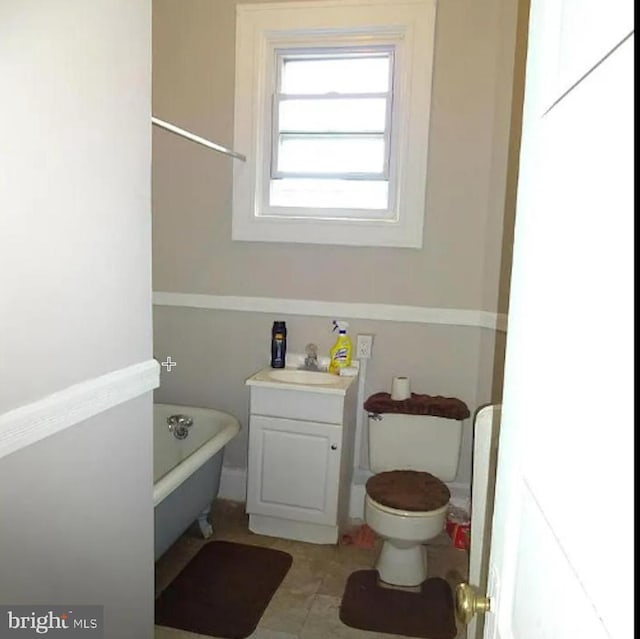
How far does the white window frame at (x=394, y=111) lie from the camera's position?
2760 mm

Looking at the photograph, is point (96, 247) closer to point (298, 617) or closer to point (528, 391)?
point (528, 391)

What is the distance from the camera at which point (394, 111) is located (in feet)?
9.38

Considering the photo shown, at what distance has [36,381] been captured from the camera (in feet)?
4.24

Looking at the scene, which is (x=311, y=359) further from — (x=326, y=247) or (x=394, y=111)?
(x=394, y=111)

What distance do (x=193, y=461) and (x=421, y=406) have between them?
3.37 ft

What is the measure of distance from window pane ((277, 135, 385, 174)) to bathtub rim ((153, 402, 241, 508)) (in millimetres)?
1285

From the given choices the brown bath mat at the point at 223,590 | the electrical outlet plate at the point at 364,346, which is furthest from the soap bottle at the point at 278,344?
the brown bath mat at the point at 223,590

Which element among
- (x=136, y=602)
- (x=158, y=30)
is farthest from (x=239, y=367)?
(x=158, y=30)

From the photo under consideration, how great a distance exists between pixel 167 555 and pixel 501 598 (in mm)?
2070

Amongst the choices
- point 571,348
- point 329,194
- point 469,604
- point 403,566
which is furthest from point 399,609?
point 571,348

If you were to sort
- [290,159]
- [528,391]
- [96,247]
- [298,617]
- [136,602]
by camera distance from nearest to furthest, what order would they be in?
[528,391] < [96,247] < [136,602] < [298,617] < [290,159]

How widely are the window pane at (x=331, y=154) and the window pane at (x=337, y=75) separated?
0.76 ft

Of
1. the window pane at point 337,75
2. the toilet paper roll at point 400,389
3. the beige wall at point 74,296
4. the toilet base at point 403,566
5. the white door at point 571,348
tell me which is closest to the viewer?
the white door at point 571,348

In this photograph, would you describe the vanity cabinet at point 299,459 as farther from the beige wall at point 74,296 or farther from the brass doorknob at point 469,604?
the brass doorknob at point 469,604
